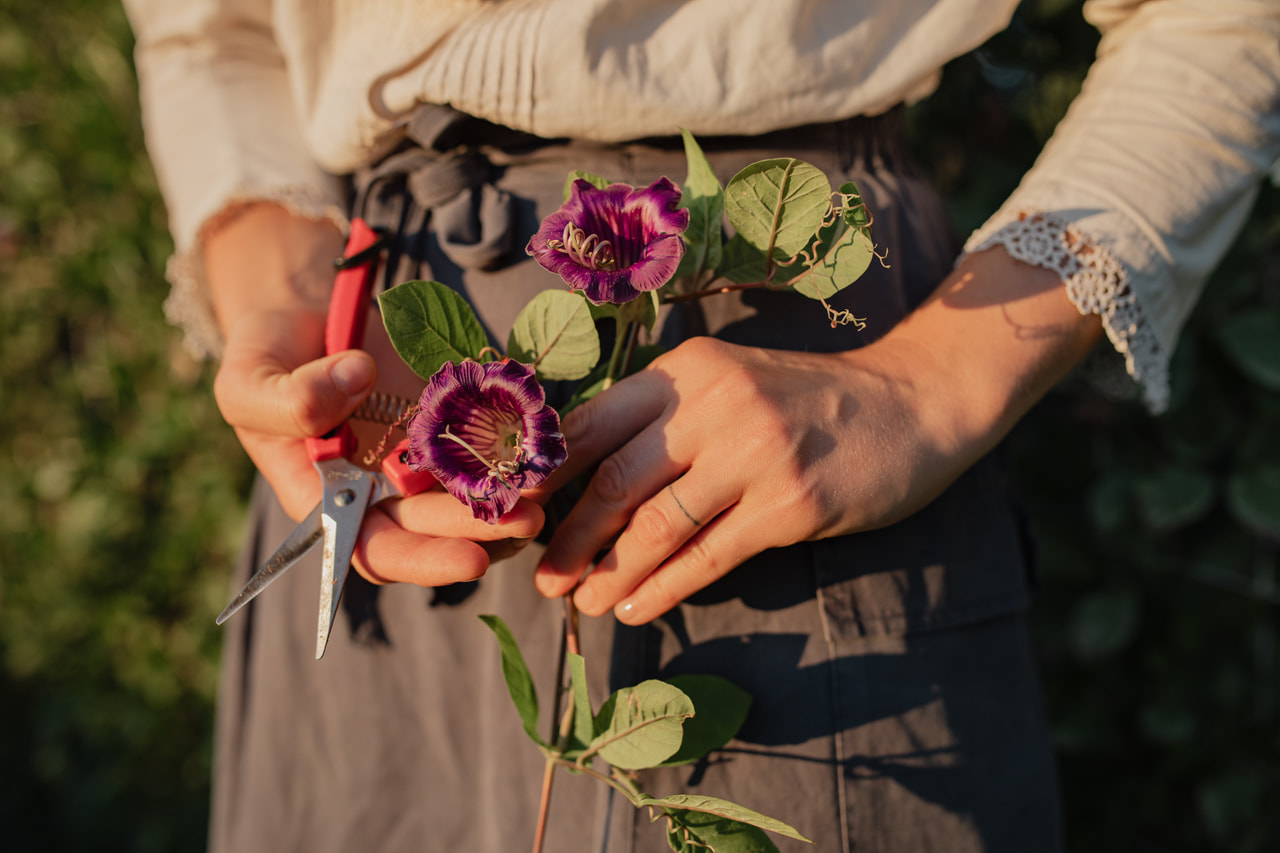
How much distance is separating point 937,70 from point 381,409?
75 cm

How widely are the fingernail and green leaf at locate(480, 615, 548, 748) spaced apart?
25 centimetres

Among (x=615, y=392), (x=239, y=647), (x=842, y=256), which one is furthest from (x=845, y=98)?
(x=239, y=647)

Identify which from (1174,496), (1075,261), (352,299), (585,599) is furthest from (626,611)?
(1174,496)

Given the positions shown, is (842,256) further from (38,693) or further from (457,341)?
(38,693)

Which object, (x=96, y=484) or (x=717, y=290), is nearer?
(x=717, y=290)

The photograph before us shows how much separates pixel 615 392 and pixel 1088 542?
55.2 inches

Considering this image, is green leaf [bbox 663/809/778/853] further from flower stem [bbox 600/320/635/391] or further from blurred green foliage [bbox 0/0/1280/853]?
blurred green foliage [bbox 0/0/1280/853]

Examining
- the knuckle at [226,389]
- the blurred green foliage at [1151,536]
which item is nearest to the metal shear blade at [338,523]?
the knuckle at [226,389]

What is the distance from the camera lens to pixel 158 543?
2.31m

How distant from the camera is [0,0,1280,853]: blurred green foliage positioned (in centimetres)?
146

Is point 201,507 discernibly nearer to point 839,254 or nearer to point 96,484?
point 96,484

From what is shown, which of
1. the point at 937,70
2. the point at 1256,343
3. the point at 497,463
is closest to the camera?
the point at 497,463

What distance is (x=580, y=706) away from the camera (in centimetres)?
69

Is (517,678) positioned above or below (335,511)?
below
